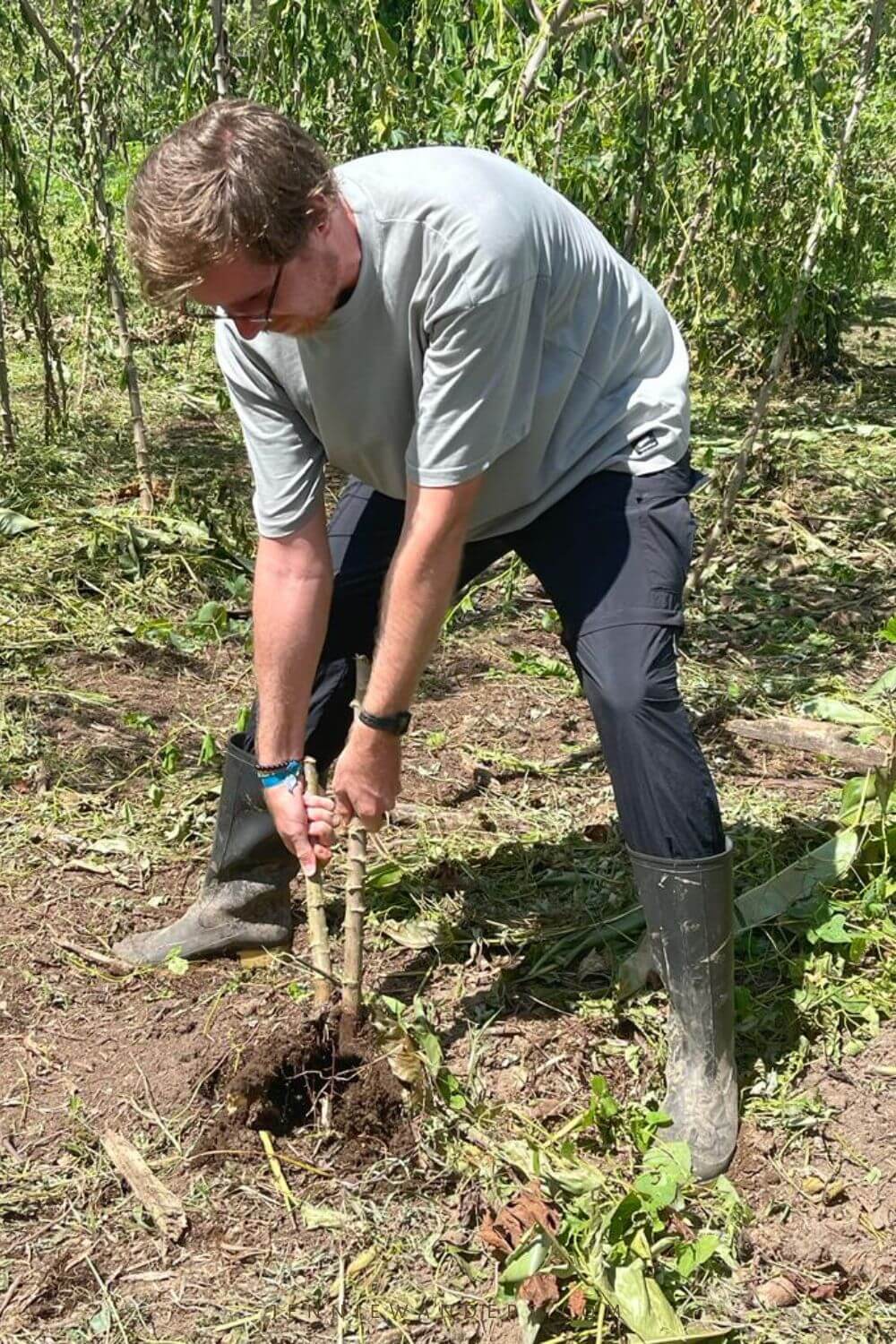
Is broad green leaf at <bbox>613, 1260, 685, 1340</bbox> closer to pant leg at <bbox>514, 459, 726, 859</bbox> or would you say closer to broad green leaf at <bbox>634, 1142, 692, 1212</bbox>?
broad green leaf at <bbox>634, 1142, 692, 1212</bbox>

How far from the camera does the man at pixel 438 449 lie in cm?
184

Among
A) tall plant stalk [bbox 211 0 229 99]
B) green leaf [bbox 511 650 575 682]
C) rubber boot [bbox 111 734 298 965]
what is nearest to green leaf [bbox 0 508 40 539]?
tall plant stalk [bbox 211 0 229 99]

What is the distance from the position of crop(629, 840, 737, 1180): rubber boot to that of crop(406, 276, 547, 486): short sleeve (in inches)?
28.3

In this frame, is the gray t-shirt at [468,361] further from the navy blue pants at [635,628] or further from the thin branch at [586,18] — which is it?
the thin branch at [586,18]

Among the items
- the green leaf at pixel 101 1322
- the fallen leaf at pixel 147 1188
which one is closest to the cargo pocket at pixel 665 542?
the fallen leaf at pixel 147 1188

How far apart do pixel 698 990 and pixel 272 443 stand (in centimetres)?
111

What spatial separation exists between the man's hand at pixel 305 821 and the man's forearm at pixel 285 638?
70 mm

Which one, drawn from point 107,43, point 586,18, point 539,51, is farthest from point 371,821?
point 107,43

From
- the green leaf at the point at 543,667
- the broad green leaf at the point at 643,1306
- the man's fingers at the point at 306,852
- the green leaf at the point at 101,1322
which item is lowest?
the green leaf at the point at 543,667

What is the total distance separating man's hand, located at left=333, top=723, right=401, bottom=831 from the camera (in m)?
2.15

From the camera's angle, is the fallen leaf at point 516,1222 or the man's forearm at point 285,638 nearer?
the fallen leaf at point 516,1222

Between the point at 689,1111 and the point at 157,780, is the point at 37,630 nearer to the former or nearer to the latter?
the point at 157,780

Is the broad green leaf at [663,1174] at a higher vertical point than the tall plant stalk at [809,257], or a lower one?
lower

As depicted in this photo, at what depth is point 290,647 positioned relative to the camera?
7.63ft
